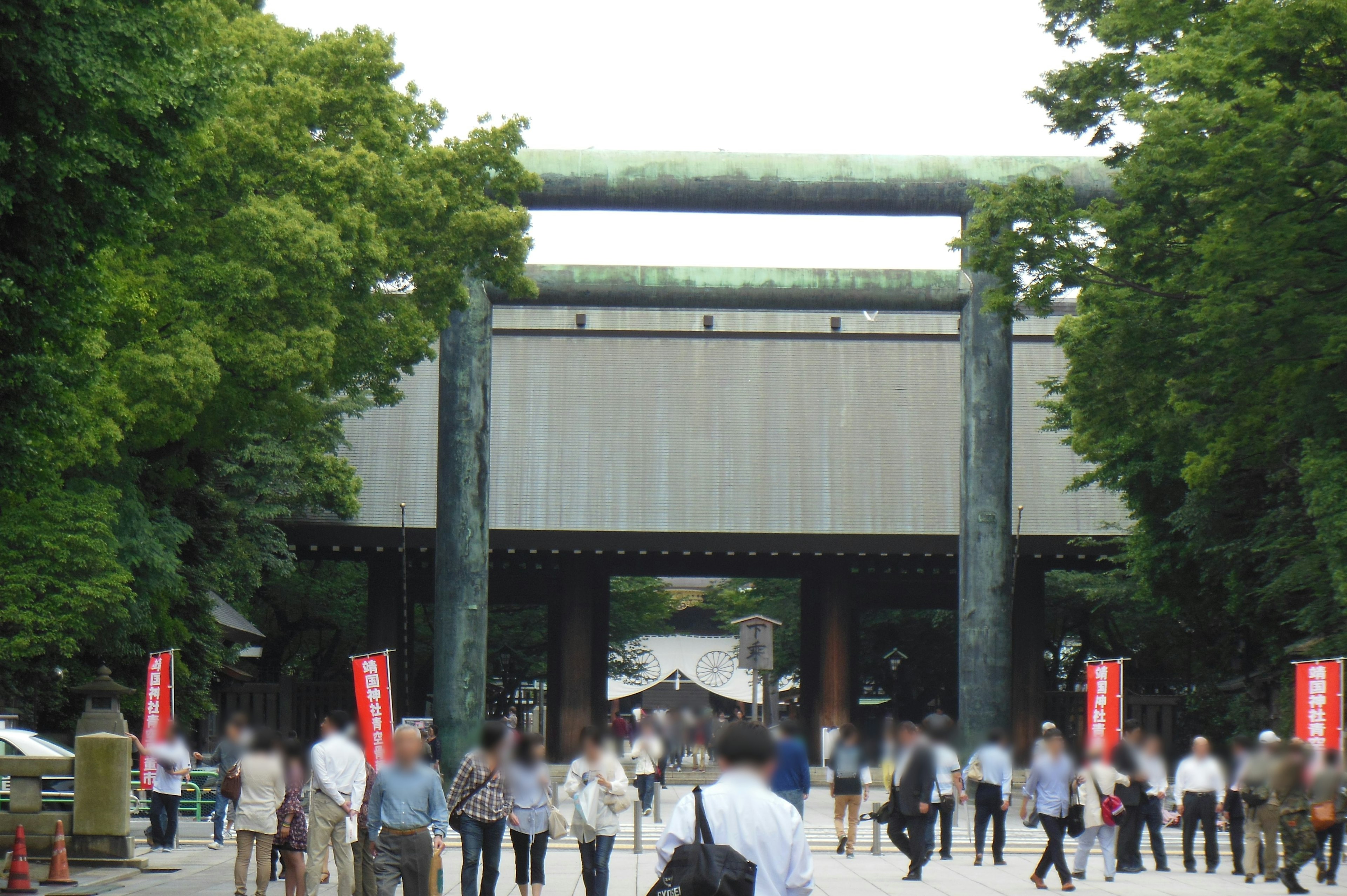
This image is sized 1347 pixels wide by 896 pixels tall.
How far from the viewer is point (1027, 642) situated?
109 feet

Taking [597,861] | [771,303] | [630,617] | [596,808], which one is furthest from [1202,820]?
[630,617]

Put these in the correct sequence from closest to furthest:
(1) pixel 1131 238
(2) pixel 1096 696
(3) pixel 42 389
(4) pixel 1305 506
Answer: (3) pixel 42 389 < (1) pixel 1131 238 < (2) pixel 1096 696 < (4) pixel 1305 506

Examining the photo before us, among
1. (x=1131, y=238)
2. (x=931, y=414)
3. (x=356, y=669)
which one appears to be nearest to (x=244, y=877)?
(x=356, y=669)

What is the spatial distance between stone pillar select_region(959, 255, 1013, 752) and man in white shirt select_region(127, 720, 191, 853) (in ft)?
41.4

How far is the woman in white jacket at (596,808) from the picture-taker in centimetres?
1163

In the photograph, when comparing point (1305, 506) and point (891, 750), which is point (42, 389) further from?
point (1305, 506)

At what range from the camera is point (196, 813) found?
22000 millimetres

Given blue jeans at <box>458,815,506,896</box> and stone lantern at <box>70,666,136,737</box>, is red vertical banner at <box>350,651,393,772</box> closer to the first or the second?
blue jeans at <box>458,815,506,896</box>

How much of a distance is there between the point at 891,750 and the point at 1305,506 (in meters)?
7.43

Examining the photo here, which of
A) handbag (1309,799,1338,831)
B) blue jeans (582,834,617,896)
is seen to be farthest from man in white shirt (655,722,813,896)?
handbag (1309,799,1338,831)

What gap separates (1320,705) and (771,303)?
496 inches

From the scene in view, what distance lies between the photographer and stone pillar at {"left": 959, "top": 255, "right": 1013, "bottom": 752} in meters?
24.7

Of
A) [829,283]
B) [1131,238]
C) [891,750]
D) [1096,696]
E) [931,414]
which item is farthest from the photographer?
[931,414]

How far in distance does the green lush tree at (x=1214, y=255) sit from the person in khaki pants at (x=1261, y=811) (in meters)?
2.41
